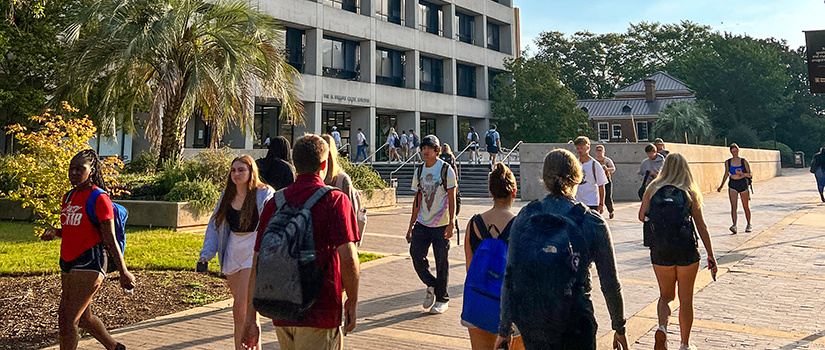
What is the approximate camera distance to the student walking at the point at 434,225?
6.16 m

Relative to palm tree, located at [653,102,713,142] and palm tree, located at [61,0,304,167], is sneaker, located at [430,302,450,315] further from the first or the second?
palm tree, located at [653,102,713,142]

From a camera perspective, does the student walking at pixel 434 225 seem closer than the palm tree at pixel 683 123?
Yes

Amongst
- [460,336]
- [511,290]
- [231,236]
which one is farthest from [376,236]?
[511,290]

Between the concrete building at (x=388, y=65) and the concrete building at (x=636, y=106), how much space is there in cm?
2621

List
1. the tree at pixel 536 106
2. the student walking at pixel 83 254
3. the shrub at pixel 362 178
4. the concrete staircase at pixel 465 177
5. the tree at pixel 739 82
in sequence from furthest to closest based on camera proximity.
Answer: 1. the tree at pixel 739 82
2. the tree at pixel 536 106
3. the concrete staircase at pixel 465 177
4. the shrub at pixel 362 178
5. the student walking at pixel 83 254

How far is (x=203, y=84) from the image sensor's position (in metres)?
15.8

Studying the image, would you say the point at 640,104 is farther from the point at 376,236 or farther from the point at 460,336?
the point at 460,336

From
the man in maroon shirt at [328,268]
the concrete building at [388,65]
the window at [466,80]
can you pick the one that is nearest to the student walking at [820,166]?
the man in maroon shirt at [328,268]

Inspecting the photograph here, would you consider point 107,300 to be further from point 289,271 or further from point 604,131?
point 604,131

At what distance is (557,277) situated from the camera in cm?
283

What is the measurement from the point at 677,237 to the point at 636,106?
70.4 meters

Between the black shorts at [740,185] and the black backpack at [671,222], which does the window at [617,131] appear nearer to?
the black shorts at [740,185]

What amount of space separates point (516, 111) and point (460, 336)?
41034mm

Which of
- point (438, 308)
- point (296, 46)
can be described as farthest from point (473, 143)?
point (438, 308)
